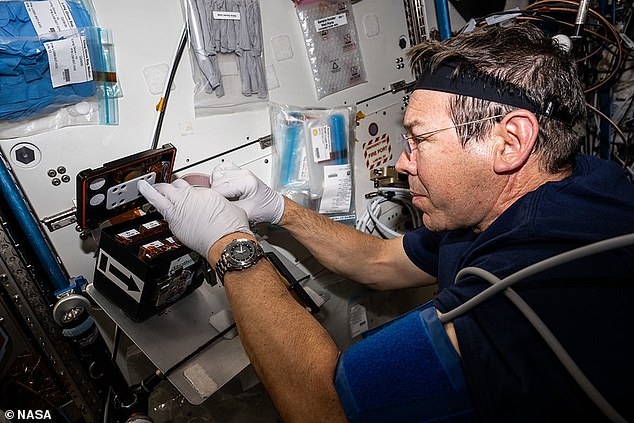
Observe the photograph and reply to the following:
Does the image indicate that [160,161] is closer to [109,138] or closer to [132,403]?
[109,138]

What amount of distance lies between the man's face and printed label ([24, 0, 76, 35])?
1.04 m

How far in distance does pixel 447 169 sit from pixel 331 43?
3.28ft

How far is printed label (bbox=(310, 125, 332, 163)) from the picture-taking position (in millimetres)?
1815

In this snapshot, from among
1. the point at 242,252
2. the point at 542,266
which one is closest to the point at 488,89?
the point at 542,266

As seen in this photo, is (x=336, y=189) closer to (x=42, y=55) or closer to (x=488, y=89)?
(x=488, y=89)

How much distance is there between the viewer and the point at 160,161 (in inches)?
50.3

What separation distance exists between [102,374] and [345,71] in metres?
1.60

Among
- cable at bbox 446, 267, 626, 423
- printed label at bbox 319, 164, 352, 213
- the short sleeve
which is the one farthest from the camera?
printed label at bbox 319, 164, 352, 213

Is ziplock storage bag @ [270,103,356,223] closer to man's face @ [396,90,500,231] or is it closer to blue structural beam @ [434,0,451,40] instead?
man's face @ [396,90,500,231]

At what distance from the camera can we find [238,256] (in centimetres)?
114

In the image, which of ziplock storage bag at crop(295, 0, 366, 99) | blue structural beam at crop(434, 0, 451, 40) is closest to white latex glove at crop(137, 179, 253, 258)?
ziplock storage bag at crop(295, 0, 366, 99)

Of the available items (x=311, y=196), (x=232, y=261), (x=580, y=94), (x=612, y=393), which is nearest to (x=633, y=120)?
(x=580, y=94)

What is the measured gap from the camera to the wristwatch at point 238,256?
113cm

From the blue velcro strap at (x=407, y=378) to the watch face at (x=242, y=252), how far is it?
0.41 meters
